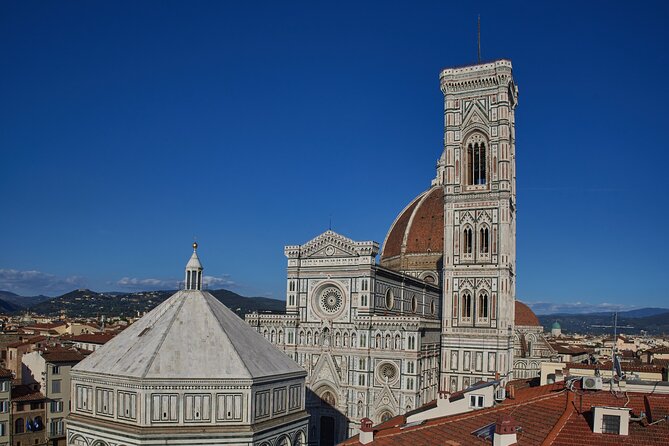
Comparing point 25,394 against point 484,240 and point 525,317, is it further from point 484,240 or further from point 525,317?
point 525,317

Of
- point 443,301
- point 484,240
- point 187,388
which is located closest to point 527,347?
point 443,301

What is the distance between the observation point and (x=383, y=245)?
74625mm

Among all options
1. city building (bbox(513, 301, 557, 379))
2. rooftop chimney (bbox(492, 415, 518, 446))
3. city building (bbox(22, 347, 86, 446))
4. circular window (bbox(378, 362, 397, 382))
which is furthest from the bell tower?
rooftop chimney (bbox(492, 415, 518, 446))

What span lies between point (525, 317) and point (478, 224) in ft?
114

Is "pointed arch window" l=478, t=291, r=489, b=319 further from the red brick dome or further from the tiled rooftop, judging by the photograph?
the tiled rooftop

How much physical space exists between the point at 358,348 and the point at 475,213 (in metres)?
14.7

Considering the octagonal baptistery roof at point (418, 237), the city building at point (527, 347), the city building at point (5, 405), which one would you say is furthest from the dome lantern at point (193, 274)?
the octagonal baptistery roof at point (418, 237)

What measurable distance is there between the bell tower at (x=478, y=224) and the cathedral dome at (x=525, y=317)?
28859 millimetres

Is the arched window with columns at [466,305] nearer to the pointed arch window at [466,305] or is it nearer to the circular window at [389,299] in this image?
the pointed arch window at [466,305]

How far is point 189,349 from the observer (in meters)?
31.4

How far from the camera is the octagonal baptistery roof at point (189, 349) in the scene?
99.5 ft

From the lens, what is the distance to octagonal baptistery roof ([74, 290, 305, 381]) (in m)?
30.3

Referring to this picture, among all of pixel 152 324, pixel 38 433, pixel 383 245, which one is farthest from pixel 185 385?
pixel 383 245

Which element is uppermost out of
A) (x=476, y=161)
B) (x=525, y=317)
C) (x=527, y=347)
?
(x=476, y=161)
